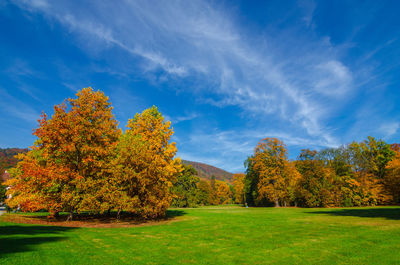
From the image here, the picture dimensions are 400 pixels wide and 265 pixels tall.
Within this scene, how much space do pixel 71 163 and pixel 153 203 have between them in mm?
9079

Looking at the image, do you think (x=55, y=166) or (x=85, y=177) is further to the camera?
(x=85, y=177)

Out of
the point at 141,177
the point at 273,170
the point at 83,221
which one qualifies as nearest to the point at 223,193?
the point at 273,170

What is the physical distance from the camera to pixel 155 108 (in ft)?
96.0

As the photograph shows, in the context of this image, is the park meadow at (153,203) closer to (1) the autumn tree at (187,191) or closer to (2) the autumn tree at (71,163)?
(2) the autumn tree at (71,163)

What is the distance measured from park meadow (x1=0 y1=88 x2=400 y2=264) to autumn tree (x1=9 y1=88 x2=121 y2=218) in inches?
3.9

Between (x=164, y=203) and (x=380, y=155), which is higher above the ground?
(x=380, y=155)

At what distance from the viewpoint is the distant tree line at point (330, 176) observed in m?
43.8

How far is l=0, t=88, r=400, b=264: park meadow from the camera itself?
8.62 metres

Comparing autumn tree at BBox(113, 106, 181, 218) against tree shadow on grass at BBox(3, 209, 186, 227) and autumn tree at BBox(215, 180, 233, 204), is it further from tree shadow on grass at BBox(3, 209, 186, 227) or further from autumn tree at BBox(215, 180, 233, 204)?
autumn tree at BBox(215, 180, 233, 204)

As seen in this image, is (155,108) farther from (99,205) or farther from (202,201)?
(202,201)

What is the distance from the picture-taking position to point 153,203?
69.8ft

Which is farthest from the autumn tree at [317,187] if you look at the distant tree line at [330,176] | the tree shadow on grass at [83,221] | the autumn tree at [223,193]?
the autumn tree at [223,193]

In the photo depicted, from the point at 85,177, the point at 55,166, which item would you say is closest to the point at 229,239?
the point at 85,177

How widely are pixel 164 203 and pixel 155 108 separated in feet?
44.4
